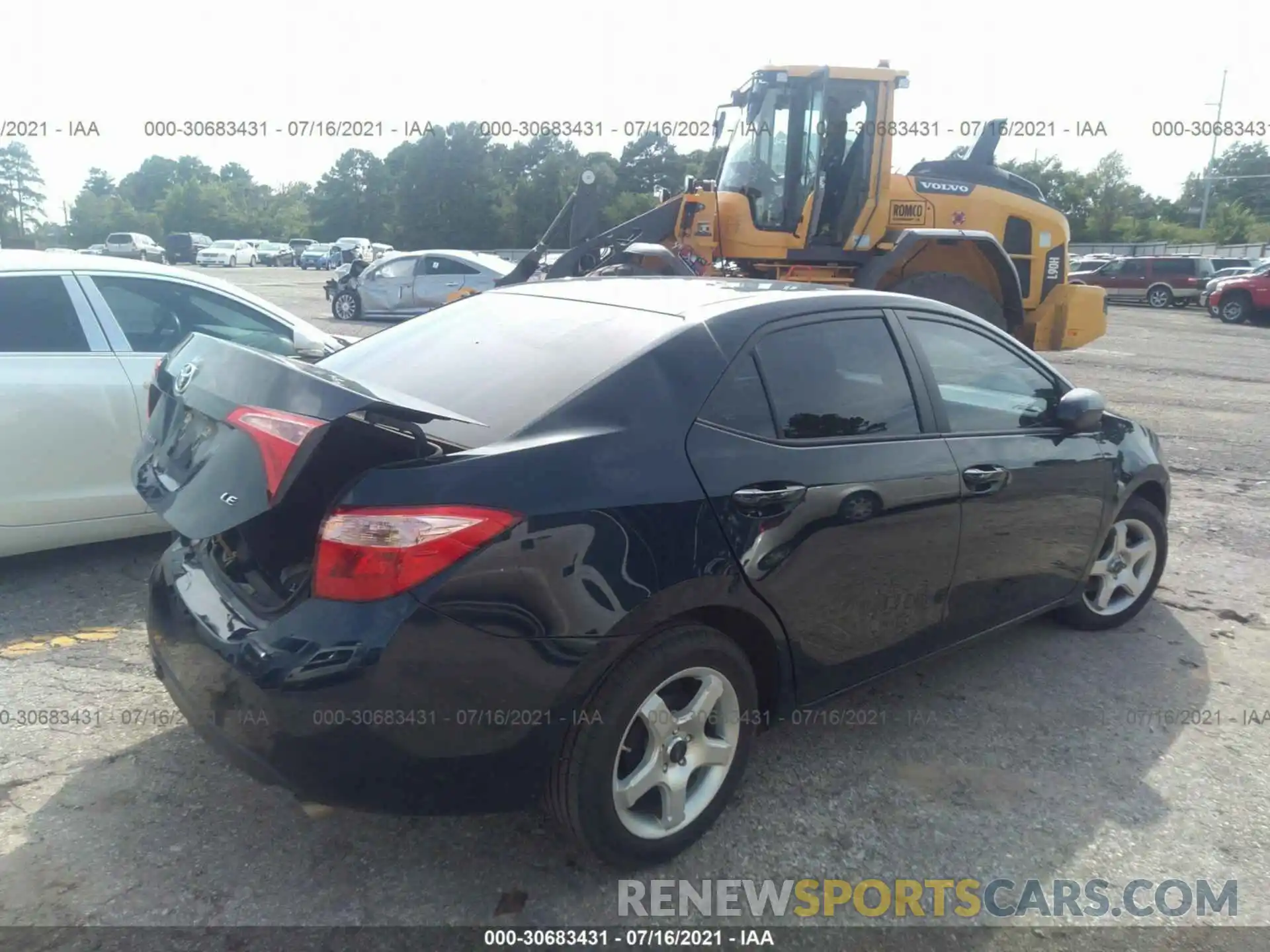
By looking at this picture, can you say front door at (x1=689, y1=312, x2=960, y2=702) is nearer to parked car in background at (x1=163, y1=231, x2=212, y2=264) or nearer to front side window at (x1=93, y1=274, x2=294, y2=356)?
front side window at (x1=93, y1=274, x2=294, y2=356)

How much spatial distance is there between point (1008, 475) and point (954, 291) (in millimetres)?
6851

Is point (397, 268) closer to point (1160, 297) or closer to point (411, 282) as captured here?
point (411, 282)

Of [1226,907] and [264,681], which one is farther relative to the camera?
[1226,907]

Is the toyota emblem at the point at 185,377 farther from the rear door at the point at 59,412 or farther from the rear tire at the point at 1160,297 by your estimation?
the rear tire at the point at 1160,297

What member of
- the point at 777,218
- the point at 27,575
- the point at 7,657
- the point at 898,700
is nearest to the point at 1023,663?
the point at 898,700

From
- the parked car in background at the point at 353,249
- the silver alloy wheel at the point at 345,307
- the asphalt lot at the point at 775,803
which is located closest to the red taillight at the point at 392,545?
the asphalt lot at the point at 775,803

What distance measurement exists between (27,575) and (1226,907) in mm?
5125

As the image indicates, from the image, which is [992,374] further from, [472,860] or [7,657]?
[7,657]

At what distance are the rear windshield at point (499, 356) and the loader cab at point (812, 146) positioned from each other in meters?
7.19

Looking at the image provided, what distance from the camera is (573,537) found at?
7.90 ft

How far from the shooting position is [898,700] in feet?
12.4

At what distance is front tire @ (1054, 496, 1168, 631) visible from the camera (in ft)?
14.5

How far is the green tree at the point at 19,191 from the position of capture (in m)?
53.8

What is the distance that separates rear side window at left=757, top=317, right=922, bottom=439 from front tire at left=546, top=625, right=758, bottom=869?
0.76 metres
